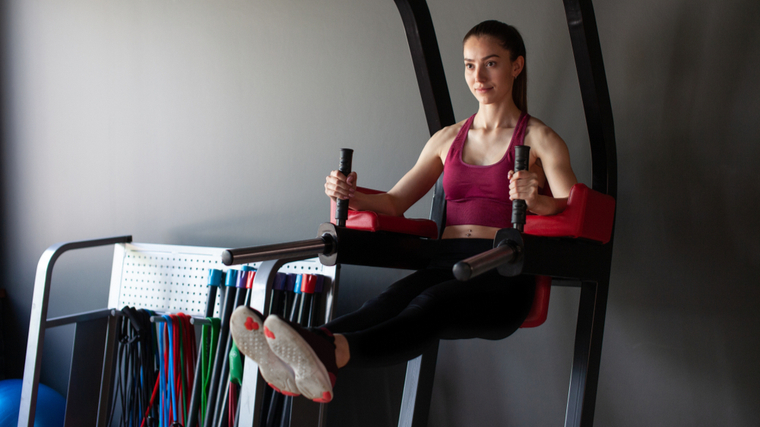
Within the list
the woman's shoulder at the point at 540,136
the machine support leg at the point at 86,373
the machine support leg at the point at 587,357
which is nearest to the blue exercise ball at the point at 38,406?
the machine support leg at the point at 86,373

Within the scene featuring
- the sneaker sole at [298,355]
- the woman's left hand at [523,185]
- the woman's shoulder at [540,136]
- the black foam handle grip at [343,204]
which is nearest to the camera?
the sneaker sole at [298,355]

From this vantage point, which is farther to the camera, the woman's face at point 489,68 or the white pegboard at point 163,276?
the white pegboard at point 163,276

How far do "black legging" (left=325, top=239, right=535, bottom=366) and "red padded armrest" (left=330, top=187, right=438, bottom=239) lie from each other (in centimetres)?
11

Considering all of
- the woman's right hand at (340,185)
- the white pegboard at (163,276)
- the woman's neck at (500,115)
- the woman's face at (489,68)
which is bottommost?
the white pegboard at (163,276)

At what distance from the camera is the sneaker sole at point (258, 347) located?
1032 mm

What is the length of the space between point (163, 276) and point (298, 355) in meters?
1.61

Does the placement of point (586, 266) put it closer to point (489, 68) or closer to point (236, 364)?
point (489, 68)

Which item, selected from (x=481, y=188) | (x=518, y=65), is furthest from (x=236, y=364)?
(x=518, y=65)

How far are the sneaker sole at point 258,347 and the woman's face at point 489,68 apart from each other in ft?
3.17

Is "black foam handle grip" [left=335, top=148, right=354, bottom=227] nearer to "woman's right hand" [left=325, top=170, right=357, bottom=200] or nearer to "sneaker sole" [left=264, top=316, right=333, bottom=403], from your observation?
"woman's right hand" [left=325, top=170, right=357, bottom=200]

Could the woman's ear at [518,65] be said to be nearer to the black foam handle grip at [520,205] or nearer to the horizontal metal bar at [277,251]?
the black foam handle grip at [520,205]

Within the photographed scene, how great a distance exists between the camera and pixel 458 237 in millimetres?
1640

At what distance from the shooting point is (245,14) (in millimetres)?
2586

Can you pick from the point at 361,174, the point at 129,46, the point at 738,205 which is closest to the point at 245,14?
the point at 129,46
